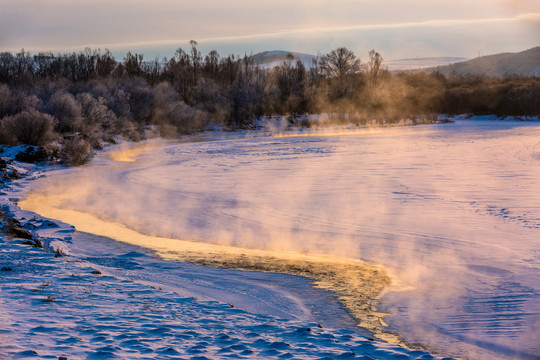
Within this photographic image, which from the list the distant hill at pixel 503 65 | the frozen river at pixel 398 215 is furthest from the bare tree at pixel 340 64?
the distant hill at pixel 503 65

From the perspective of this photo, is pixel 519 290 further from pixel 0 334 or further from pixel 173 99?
pixel 173 99

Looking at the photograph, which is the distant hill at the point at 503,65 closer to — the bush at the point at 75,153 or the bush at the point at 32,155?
the bush at the point at 75,153

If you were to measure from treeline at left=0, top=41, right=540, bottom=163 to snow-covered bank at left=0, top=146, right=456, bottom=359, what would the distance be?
50.6ft

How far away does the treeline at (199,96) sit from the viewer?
102ft

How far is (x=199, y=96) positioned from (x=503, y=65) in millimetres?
135673

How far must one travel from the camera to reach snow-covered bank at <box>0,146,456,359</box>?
5.24 meters

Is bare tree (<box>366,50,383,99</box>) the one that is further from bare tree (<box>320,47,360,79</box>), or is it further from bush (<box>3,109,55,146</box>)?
bush (<box>3,109,55,146</box>)

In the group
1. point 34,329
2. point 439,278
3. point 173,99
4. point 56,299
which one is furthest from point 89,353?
point 173,99

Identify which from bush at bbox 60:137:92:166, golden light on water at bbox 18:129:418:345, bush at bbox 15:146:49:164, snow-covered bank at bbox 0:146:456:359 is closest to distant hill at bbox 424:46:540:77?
bush at bbox 60:137:92:166

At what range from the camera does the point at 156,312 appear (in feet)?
20.8

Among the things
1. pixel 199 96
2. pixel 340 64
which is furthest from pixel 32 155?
pixel 340 64

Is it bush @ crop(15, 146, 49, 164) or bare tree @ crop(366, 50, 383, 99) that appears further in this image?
bare tree @ crop(366, 50, 383, 99)

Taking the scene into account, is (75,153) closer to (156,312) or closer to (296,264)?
(296,264)

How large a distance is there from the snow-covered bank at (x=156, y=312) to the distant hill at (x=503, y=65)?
148312 mm
